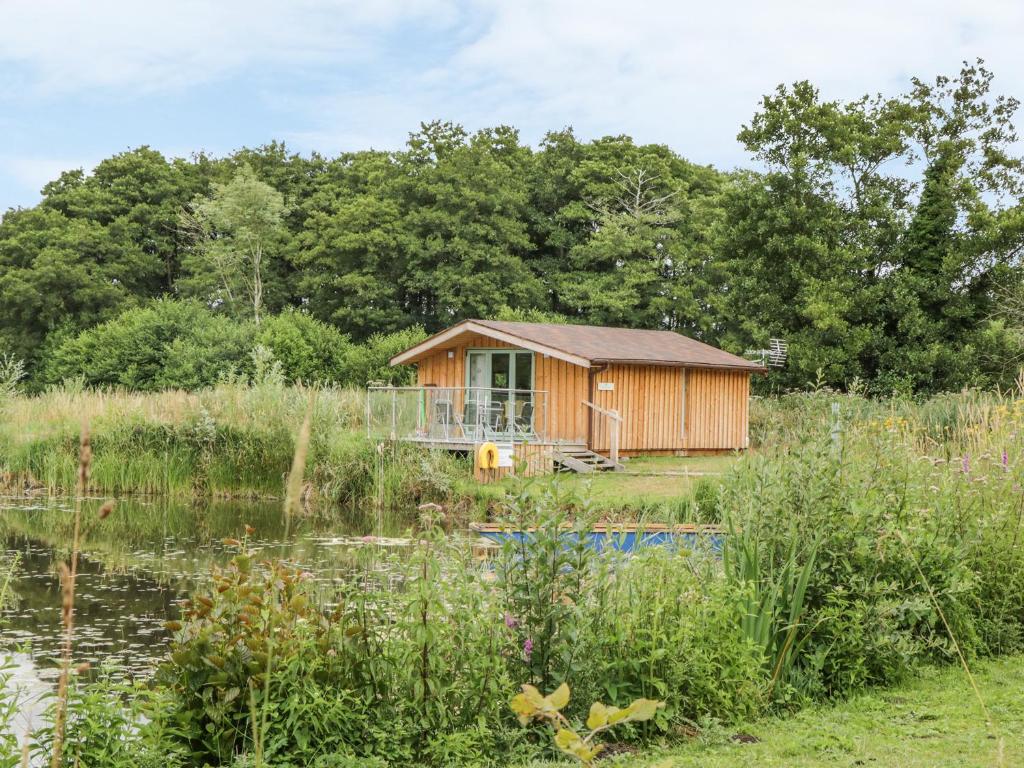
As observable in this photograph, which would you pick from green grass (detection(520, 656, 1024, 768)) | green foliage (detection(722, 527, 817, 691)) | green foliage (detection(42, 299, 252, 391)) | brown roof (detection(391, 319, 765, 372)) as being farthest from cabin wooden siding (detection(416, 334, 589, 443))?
green grass (detection(520, 656, 1024, 768))

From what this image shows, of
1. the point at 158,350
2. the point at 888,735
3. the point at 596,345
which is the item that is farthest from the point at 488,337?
the point at 888,735

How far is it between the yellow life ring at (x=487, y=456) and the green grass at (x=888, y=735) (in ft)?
43.6

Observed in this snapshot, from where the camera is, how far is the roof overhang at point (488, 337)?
21.5 meters

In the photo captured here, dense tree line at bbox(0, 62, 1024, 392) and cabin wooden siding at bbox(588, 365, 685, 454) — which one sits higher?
dense tree line at bbox(0, 62, 1024, 392)

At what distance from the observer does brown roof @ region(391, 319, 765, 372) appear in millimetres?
21828

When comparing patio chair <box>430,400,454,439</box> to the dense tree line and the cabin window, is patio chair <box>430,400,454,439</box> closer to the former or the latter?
the cabin window

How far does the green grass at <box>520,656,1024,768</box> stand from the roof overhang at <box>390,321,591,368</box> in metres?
16.3

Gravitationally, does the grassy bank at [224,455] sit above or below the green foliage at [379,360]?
below

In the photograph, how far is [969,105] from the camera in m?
27.9

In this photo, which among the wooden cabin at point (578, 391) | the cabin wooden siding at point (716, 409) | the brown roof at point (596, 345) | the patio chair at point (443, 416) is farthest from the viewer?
the cabin wooden siding at point (716, 409)

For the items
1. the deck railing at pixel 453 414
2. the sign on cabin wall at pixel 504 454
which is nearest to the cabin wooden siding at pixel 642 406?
the deck railing at pixel 453 414

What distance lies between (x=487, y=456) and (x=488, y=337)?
5284 millimetres

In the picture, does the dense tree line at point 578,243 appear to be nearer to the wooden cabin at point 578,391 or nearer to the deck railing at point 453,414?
the wooden cabin at point 578,391

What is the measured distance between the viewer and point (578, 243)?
3906 cm
